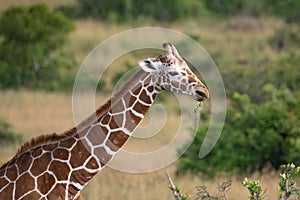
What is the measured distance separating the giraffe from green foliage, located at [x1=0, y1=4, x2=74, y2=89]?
1647 centimetres

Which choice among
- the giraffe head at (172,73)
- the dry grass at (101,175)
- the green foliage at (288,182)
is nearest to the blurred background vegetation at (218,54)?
the dry grass at (101,175)

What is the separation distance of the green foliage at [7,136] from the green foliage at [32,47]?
6.42 metres

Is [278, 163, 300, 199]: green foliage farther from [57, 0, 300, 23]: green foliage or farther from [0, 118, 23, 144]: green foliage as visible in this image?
[57, 0, 300, 23]: green foliage

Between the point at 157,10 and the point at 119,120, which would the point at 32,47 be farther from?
the point at 119,120

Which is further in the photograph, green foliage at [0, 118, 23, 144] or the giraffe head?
green foliage at [0, 118, 23, 144]

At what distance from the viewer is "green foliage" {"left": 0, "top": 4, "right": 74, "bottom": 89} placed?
2416 cm

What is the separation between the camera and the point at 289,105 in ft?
44.8

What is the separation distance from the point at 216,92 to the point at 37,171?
4.09m

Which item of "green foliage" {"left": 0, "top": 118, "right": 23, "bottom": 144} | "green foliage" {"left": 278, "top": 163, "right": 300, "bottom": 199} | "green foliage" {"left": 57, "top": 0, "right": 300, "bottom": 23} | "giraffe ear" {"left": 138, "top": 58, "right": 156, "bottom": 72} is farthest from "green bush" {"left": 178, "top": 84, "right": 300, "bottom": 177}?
"green foliage" {"left": 57, "top": 0, "right": 300, "bottom": 23}

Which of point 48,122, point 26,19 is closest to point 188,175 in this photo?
point 48,122

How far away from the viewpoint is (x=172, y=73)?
707cm

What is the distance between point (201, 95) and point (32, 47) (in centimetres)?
1801

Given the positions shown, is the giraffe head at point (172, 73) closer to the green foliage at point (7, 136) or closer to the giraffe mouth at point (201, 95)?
the giraffe mouth at point (201, 95)

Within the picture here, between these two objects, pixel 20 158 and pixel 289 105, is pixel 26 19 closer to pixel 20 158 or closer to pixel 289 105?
pixel 289 105
